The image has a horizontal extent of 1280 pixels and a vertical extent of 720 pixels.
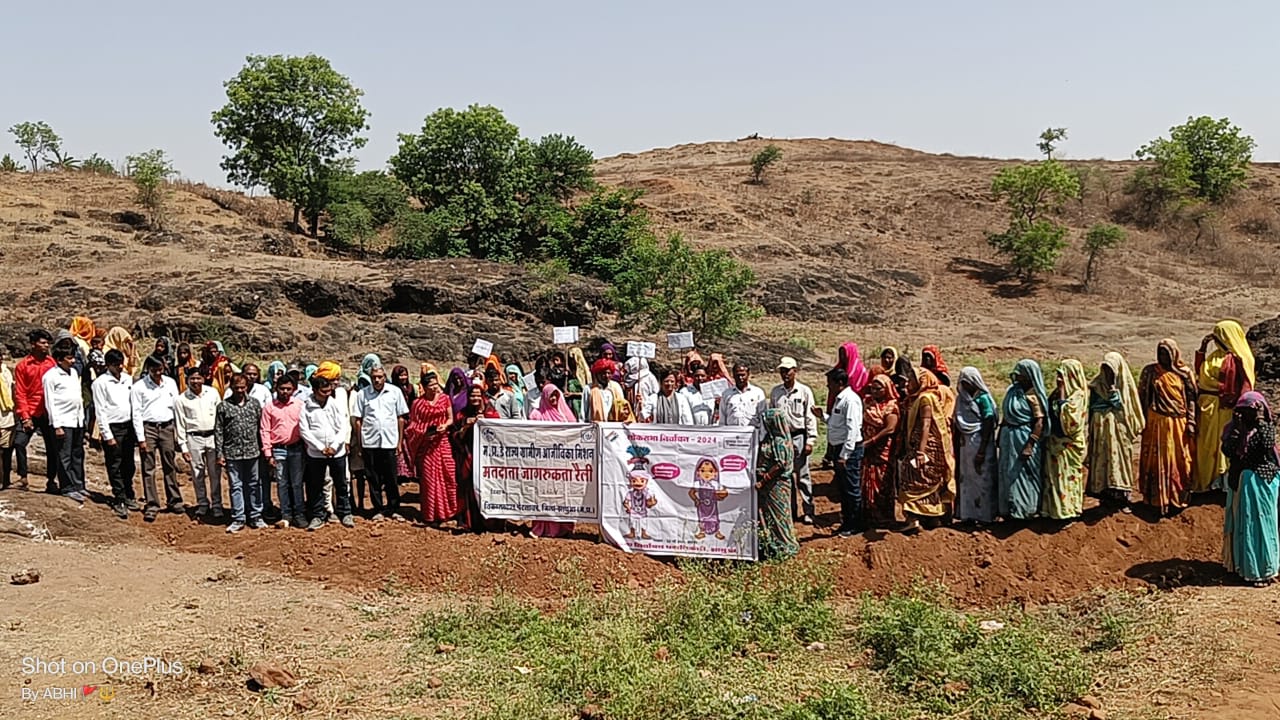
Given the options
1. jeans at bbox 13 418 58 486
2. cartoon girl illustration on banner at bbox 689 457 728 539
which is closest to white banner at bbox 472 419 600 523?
cartoon girl illustration on banner at bbox 689 457 728 539

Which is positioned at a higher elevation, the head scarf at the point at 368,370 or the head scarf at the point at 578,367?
the head scarf at the point at 368,370

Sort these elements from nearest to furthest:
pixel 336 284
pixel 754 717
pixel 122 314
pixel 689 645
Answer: pixel 754 717
pixel 689 645
pixel 122 314
pixel 336 284

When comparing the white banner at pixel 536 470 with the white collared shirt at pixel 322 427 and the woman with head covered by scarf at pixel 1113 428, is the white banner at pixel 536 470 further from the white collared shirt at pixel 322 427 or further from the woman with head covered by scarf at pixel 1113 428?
the woman with head covered by scarf at pixel 1113 428

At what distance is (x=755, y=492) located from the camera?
26.6 feet

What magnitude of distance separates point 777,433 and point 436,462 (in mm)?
3143

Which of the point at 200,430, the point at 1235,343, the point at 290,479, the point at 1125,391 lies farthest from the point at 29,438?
the point at 1235,343

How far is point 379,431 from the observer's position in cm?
917

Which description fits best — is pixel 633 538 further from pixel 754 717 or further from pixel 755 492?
pixel 754 717

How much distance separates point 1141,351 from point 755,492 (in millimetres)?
23114

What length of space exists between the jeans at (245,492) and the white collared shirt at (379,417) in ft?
3.36

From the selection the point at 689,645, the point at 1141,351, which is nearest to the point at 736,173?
the point at 1141,351

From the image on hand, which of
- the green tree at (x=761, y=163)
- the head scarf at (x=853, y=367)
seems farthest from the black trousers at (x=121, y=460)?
the green tree at (x=761, y=163)

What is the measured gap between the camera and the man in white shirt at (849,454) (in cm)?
865

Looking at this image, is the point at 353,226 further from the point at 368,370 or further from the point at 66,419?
the point at 368,370
